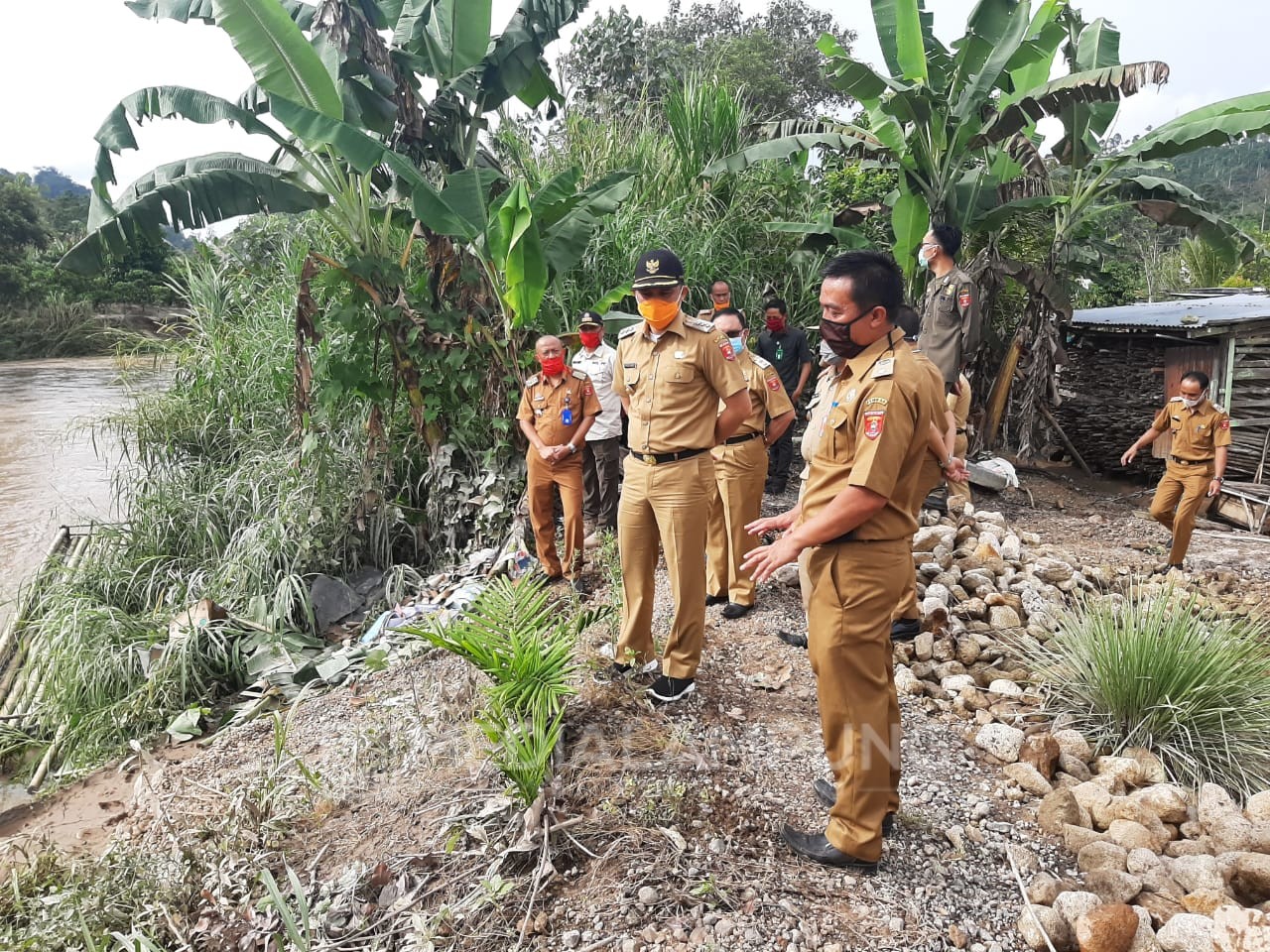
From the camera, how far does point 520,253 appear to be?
5.02 metres

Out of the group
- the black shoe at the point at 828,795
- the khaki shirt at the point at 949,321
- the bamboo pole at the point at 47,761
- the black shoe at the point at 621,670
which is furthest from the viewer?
the khaki shirt at the point at 949,321

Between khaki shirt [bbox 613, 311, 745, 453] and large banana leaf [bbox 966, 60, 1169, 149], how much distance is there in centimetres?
515

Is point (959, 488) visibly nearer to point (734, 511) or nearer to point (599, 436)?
point (734, 511)

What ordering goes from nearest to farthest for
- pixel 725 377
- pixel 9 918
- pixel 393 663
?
pixel 9 918 < pixel 725 377 < pixel 393 663

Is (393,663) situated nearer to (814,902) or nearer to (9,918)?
(9,918)

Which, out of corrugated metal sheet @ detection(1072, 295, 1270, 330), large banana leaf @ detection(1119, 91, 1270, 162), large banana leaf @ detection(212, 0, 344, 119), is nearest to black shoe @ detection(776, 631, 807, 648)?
large banana leaf @ detection(212, 0, 344, 119)

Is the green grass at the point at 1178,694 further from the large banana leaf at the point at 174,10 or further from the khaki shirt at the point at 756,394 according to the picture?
the large banana leaf at the point at 174,10

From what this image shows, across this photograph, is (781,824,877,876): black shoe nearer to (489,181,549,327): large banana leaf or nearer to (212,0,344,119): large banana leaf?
(489,181,549,327): large banana leaf

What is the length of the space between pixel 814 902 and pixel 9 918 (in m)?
3.14

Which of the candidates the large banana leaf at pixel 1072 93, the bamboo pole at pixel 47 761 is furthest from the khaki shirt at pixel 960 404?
the bamboo pole at pixel 47 761

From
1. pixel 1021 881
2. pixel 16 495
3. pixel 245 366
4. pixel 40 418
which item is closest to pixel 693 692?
pixel 1021 881

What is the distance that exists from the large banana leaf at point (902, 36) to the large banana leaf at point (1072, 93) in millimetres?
908

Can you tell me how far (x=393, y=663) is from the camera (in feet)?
15.2

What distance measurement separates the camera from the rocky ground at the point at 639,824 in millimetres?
2234
